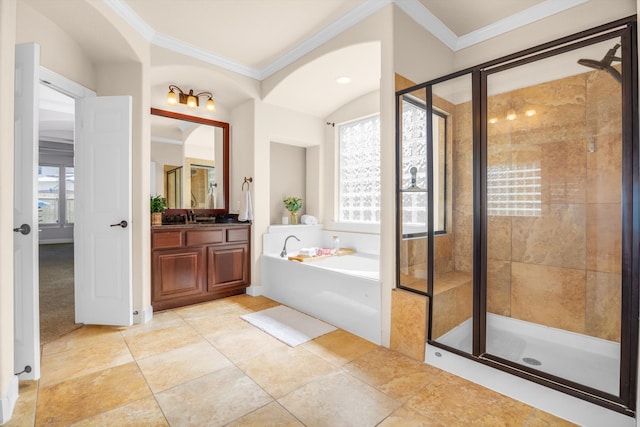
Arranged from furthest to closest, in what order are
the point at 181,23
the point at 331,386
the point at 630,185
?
the point at 181,23, the point at 331,386, the point at 630,185

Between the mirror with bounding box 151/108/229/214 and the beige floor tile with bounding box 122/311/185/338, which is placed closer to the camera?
the beige floor tile with bounding box 122/311/185/338

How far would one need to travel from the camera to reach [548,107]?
2.48 metres

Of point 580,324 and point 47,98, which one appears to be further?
point 47,98

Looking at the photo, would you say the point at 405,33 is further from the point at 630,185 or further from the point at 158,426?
the point at 158,426

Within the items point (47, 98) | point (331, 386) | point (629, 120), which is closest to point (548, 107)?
point (629, 120)

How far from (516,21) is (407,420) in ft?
10.8

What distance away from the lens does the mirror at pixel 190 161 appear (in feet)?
12.1

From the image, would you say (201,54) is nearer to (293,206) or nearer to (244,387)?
(293,206)

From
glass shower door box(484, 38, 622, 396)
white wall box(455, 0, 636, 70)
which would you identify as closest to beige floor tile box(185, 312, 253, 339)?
glass shower door box(484, 38, 622, 396)

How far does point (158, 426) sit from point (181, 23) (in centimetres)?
322

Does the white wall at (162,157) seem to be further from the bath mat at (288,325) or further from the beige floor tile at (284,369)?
the beige floor tile at (284,369)

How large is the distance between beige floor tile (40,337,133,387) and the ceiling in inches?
105

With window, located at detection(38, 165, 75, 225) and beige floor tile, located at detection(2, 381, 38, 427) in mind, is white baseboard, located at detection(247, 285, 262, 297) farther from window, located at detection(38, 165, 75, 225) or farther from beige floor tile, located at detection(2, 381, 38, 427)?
window, located at detection(38, 165, 75, 225)

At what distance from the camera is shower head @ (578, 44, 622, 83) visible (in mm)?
1604
